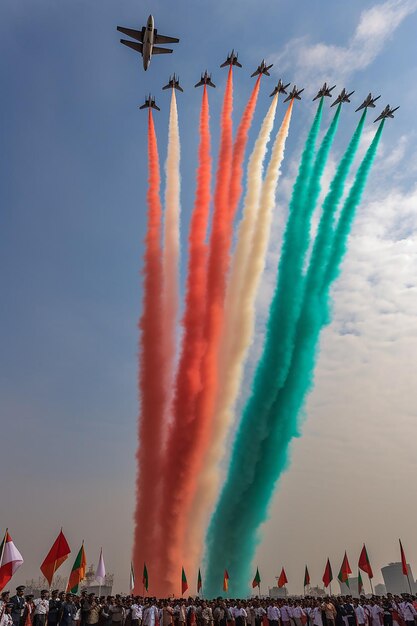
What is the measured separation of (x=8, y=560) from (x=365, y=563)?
83.3 feet

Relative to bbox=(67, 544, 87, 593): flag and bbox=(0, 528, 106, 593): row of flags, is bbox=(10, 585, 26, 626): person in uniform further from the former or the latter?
bbox=(67, 544, 87, 593): flag

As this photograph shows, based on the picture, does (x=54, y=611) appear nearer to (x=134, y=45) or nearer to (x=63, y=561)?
(x=63, y=561)

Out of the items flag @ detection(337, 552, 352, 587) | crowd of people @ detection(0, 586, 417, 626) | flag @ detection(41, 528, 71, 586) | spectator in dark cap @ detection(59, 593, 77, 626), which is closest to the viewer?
crowd of people @ detection(0, 586, 417, 626)

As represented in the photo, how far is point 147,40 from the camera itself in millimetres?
38750

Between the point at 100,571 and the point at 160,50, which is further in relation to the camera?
the point at 160,50

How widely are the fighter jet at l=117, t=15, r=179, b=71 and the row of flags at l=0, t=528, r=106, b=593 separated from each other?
115 feet

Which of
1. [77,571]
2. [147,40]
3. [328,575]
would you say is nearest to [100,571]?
[77,571]

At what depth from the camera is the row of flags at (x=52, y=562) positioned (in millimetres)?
16828

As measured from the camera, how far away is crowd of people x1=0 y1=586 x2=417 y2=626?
18500mm

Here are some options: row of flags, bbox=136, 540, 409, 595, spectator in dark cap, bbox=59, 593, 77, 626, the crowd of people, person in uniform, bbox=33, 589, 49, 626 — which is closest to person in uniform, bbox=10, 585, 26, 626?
the crowd of people

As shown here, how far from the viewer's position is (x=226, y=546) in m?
42.1

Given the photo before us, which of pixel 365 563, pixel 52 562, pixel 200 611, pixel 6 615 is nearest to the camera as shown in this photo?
pixel 6 615

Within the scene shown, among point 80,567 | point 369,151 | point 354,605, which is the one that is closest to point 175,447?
point 80,567

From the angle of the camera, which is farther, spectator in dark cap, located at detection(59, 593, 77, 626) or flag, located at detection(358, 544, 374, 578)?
flag, located at detection(358, 544, 374, 578)
